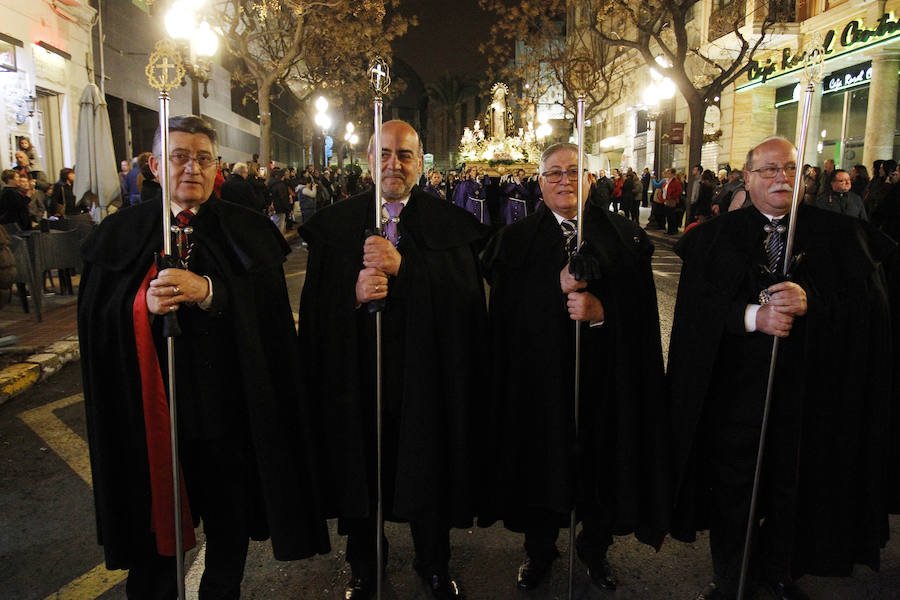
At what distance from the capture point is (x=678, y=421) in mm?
3396

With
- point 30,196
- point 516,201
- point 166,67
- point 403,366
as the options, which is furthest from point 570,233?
point 516,201

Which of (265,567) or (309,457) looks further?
(265,567)

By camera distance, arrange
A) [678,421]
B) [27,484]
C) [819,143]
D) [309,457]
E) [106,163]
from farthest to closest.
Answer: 1. [819,143]
2. [106,163]
3. [27,484]
4. [678,421]
5. [309,457]

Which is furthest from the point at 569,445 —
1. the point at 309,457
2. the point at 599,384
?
the point at 309,457

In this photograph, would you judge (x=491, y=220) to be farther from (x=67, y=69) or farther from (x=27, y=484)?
(x=27, y=484)

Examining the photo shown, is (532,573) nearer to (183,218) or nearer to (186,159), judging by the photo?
(183,218)

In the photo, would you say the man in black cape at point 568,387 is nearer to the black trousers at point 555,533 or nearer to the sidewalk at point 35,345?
the black trousers at point 555,533

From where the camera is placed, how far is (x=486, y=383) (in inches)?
137

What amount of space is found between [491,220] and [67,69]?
11557 millimetres

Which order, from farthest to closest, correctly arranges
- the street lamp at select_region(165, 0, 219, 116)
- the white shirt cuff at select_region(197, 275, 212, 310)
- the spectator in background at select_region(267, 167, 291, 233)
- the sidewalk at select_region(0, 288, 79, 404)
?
the spectator in background at select_region(267, 167, 291, 233)
the street lamp at select_region(165, 0, 219, 116)
the sidewalk at select_region(0, 288, 79, 404)
the white shirt cuff at select_region(197, 275, 212, 310)

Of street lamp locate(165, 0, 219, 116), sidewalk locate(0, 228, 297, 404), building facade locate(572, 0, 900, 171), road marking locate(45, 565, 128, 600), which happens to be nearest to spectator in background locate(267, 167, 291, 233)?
street lamp locate(165, 0, 219, 116)

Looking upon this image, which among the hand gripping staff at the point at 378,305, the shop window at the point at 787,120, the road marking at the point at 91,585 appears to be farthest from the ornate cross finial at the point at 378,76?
the shop window at the point at 787,120

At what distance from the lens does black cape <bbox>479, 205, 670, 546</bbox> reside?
132 inches

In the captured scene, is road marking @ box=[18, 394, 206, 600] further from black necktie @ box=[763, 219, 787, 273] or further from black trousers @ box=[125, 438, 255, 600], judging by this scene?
black necktie @ box=[763, 219, 787, 273]
